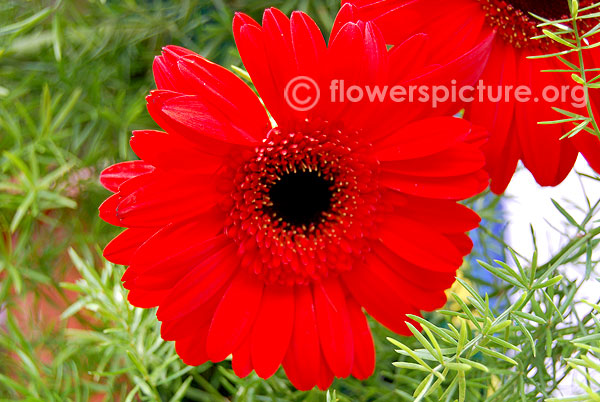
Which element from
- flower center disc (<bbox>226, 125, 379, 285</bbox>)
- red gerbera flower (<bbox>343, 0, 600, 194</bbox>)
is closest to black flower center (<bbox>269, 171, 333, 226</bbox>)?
flower center disc (<bbox>226, 125, 379, 285</bbox>)

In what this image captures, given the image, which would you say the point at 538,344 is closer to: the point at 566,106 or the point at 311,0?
the point at 566,106

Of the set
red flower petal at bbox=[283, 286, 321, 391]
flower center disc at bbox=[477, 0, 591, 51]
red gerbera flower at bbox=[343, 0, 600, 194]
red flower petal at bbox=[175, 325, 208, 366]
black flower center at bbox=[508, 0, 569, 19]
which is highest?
black flower center at bbox=[508, 0, 569, 19]

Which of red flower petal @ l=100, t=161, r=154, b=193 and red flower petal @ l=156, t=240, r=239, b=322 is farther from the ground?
red flower petal @ l=100, t=161, r=154, b=193

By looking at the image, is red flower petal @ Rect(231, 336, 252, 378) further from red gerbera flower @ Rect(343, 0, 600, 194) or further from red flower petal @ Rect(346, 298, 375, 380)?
red gerbera flower @ Rect(343, 0, 600, 194)

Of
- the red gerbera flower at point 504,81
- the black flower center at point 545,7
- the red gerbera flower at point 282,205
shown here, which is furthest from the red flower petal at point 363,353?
the black flower center at point 545,7

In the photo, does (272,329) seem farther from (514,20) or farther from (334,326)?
(514,20)

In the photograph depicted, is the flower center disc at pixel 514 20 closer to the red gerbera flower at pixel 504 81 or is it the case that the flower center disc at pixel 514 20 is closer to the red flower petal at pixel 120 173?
the red gerbera flower at pixel 504 81
